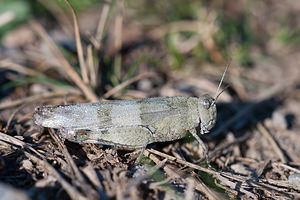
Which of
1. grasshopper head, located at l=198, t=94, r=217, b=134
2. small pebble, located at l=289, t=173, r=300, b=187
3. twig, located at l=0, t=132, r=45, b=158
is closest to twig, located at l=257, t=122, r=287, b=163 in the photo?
small pebble, located at l=289, t=173, r=300, b=187

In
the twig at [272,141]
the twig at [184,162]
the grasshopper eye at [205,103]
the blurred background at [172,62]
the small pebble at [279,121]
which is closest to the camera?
the twig at [184,162]

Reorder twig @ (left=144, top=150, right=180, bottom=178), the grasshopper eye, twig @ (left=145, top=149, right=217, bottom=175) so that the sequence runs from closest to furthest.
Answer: twig @ (left=144, top=150, right=180, bottom=178) → twig @ (left=145, top=149, right=217, bottom=175) → the grasshopper eye

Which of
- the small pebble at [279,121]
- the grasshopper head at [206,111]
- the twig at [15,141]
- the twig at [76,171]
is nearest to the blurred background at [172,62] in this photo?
the small pebble at [279,121]

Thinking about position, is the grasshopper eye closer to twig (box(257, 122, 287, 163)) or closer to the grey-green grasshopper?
the grey-green grasshopper

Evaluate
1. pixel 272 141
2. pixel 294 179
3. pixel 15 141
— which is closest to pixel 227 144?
pixel 272 141

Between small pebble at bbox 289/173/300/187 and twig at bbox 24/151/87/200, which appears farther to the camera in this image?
small pebble at bbox 289/173/300/187

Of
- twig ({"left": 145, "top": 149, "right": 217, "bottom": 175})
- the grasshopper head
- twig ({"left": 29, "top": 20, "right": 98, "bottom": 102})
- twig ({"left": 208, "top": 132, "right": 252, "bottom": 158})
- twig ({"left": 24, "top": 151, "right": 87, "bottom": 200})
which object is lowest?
twig ({"left": 24, "top": 151, "right": 87, "bottom": 200})

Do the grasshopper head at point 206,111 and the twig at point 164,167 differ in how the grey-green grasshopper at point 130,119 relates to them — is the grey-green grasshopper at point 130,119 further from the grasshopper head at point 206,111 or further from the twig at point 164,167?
the twig at point 164,167

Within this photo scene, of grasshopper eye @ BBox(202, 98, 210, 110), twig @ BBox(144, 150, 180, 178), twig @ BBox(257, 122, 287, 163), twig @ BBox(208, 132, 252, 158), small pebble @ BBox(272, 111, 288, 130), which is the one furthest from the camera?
small pebble @ BBox(272, 111, 288, 130)
